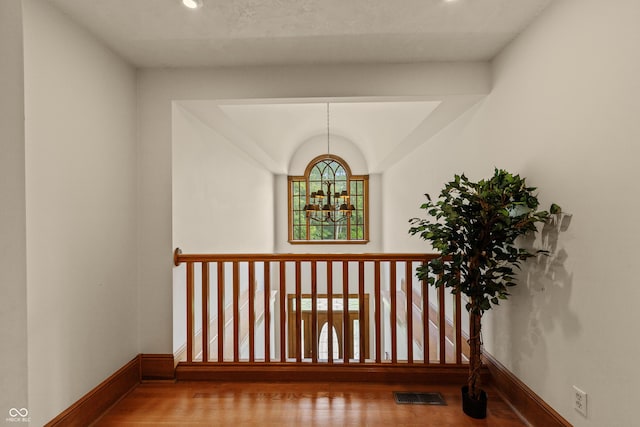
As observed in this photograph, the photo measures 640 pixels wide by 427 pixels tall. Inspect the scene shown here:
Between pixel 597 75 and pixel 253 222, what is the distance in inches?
181

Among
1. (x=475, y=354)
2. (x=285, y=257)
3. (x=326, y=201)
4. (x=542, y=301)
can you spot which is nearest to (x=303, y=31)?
(x=285, y=257)

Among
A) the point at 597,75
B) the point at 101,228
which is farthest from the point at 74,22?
the point at 597,75

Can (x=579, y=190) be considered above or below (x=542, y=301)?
above

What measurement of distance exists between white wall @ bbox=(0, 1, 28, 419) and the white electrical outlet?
2.70 metres

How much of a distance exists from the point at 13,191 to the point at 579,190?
2.74 m

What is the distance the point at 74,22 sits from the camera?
1.97 meters

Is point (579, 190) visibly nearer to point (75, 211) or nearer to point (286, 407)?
point (286, 407)

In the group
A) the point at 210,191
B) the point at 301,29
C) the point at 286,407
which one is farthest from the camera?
the point at 210,191

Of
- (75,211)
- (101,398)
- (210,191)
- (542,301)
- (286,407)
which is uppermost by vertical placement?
(210,191)

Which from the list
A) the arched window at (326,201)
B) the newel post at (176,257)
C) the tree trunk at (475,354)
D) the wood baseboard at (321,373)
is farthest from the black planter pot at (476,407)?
the arched window at (326,201)

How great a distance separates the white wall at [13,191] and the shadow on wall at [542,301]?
106 inches

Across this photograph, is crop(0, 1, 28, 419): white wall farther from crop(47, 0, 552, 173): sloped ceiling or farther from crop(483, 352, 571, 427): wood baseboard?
crop(483, 352, 571, 427): wood baseboard

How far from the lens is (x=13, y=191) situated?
5.38 ft

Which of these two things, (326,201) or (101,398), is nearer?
(101,398)
